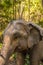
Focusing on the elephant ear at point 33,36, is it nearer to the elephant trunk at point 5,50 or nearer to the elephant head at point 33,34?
the elephant head at point 33,34

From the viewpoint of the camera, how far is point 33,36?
184 inches

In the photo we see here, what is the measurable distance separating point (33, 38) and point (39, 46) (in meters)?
0.17

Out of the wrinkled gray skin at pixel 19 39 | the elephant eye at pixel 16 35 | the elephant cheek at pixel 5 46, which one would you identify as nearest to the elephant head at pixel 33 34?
the wrinkled gray skin at pixel 19 39

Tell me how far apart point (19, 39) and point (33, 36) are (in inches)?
15.5

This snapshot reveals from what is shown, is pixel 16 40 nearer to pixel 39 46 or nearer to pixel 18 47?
pixel 18 47

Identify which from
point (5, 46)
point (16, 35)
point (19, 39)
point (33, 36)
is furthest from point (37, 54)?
point (5, 46)

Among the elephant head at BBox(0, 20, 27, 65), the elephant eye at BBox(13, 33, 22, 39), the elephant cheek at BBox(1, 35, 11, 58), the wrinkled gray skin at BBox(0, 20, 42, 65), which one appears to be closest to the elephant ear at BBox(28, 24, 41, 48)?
the wrinkled gray skin at BBox(0, 20, 42, 65)

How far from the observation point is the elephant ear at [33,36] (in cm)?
457

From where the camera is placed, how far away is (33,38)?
4.66 m

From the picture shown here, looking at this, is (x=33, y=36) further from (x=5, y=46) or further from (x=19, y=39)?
(x=5, y=46)

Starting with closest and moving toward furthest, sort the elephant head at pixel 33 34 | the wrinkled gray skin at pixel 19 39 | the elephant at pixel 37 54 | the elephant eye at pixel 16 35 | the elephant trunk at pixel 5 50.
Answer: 1. the elephant trunk at pixel 5 50
2. the wrinkled gray skin at pixel 19 39
3. the elephant eye at pixel 16 35
4. the elephant head at pixel 33 34
5. the elephant at pixel 37 54

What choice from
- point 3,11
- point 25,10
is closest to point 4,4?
point 3,11

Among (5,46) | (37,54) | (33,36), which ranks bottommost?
(37,54)

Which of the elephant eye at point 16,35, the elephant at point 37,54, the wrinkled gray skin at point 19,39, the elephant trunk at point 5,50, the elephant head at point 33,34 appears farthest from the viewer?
the elephant at point 37,54
